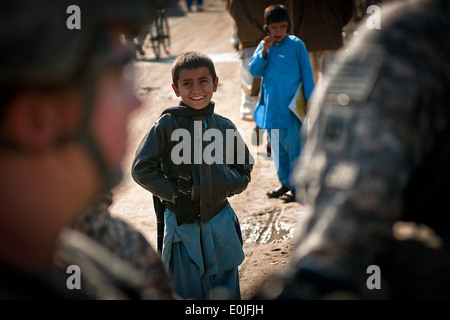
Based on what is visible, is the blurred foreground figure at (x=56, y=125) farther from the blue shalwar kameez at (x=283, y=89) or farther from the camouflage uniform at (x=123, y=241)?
the blue shalwar kameez at (x=283, y=89)

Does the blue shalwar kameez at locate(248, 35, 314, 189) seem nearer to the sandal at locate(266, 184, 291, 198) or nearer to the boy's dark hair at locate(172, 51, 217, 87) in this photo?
the sandal at locate(266, 184, 291, 198)

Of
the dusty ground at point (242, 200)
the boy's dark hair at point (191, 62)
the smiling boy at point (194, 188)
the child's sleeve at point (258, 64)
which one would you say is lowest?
the dusty ground at point (242, 200)

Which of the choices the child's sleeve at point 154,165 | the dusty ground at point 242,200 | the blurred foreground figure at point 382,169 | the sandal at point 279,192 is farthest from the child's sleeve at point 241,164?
the sandal at point 279,192

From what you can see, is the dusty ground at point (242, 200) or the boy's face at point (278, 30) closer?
the dusty ground at point (242, 200)

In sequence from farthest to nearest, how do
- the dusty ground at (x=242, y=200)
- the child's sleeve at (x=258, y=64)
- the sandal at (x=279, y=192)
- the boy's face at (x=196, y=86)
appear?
the sandal at (x=279, y=192) < the child's sleeve at (x=258, y=64) < the dusty ground at (x=242, y=200) < the boy's face at (x=196, y=86)

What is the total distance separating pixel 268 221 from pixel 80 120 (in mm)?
4223

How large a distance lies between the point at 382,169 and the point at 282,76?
4.35 m

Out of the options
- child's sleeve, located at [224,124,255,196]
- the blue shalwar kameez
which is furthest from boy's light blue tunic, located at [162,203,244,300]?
the blue shalwar kameez

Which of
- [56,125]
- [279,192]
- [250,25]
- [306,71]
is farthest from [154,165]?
[250,25]

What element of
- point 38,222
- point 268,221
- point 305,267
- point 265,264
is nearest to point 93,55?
point 38,222

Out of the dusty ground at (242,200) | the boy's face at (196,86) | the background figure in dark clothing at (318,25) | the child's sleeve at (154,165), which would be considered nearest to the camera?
the child's sleeve at (154,165)

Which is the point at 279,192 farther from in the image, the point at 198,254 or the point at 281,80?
the point at 198,254

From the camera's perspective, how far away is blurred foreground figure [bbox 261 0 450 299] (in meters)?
0.98

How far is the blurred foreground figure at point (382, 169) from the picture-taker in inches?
38.8
